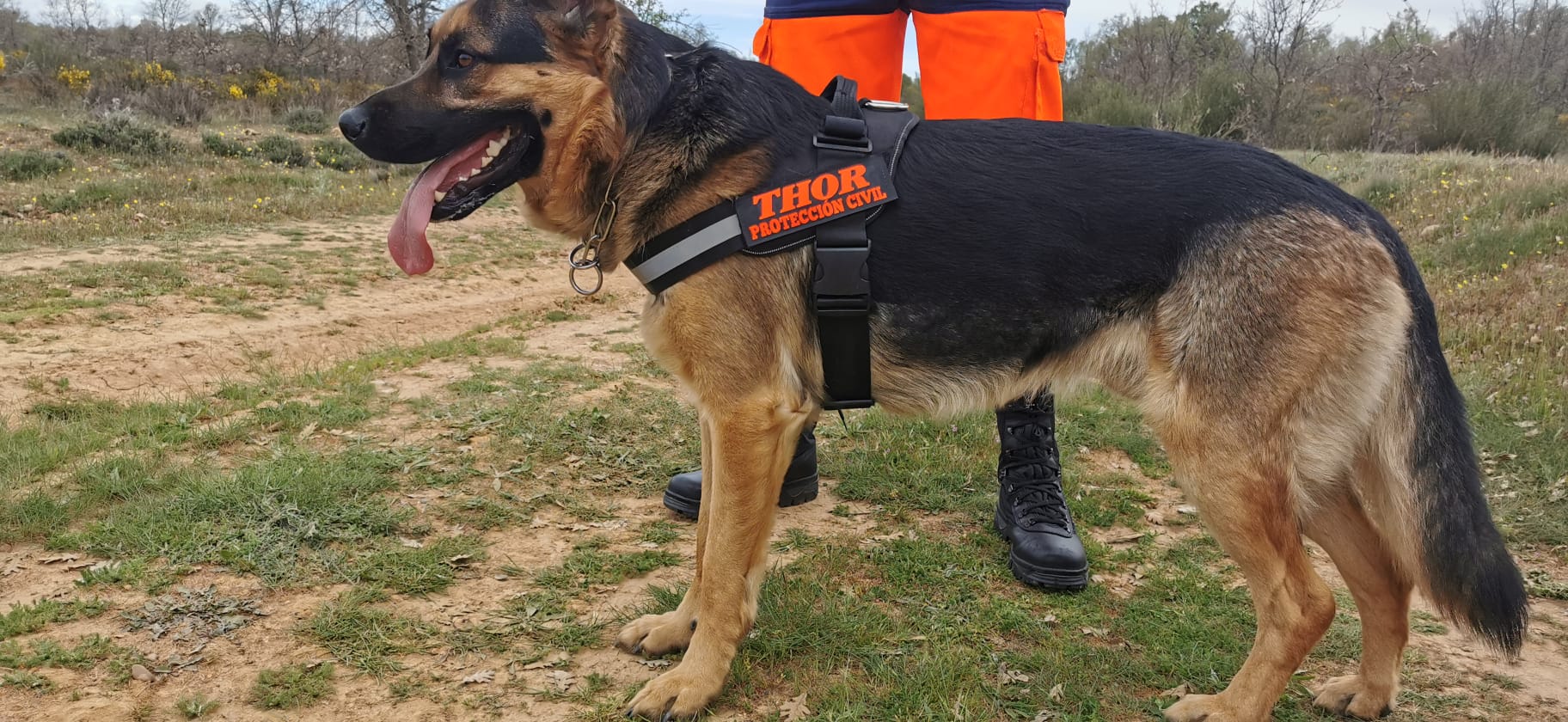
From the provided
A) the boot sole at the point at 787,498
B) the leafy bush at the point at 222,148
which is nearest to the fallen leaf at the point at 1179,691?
the boot sole at the point at 787,498

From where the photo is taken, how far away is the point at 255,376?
19.1 feet

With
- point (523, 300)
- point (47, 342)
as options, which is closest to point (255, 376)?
point (47, 342)

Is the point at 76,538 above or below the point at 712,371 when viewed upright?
below

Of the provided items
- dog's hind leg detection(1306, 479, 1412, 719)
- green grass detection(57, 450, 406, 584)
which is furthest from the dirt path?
dog's hind leg detection(1306, 479, 1412, 719)

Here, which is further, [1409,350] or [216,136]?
[216,136]

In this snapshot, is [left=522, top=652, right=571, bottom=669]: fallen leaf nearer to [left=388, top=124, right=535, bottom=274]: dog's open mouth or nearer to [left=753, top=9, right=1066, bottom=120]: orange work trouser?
[left=388, top=124, right=535, bottom=274]: dog's open mouth

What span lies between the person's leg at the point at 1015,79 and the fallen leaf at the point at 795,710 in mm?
1255

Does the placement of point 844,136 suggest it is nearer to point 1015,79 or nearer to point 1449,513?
point 1015,79

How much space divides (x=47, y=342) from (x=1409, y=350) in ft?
23.4

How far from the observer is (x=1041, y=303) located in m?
2.81

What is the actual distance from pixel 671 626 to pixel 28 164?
506 inches

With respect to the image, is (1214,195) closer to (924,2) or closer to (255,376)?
(924,2)

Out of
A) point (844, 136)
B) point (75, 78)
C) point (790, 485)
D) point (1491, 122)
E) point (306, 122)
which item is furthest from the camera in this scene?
point (75, 78)

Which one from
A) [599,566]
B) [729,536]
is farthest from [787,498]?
[729,536]
